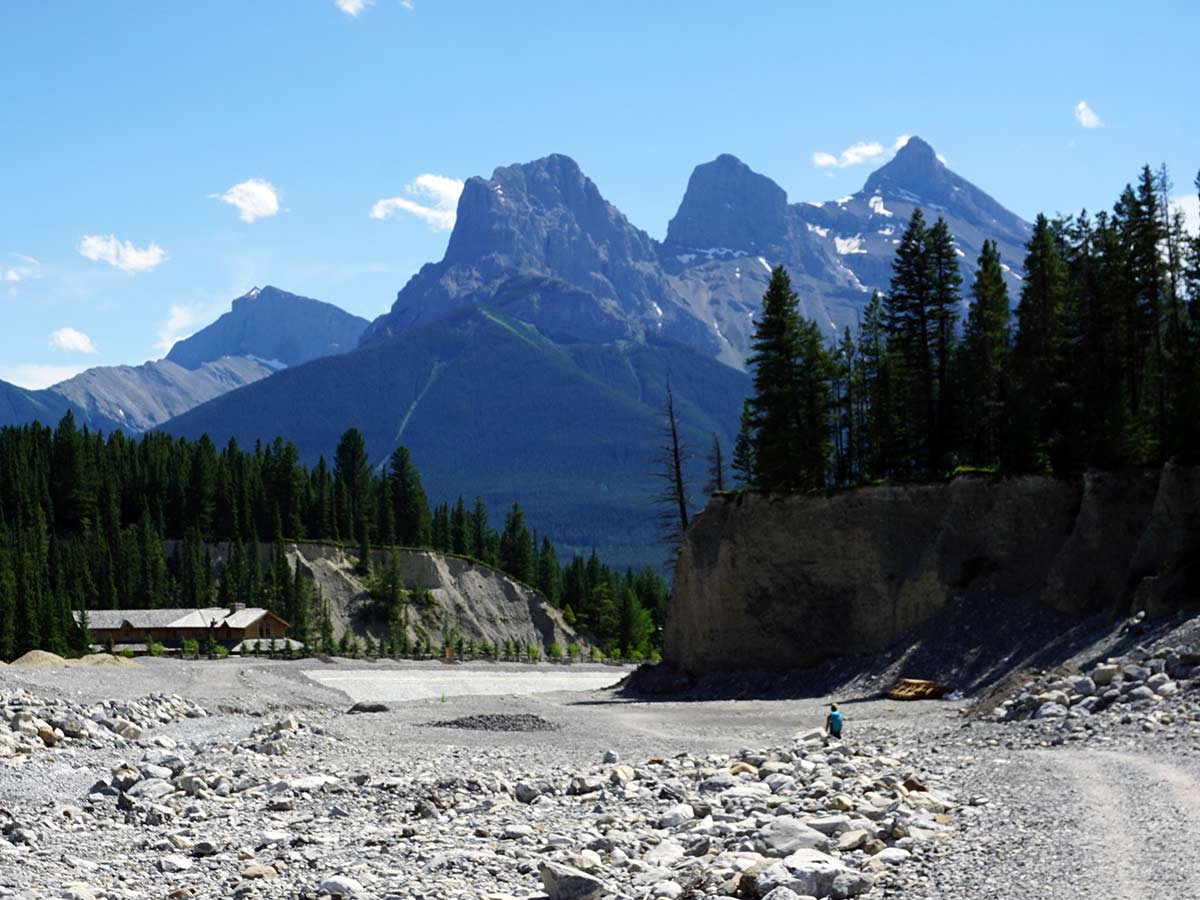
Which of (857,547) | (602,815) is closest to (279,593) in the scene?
(857,547)

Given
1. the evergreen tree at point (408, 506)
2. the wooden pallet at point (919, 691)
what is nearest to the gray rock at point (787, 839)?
the wooden pallet at point (919, 691)

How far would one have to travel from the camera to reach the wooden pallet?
1641 inches

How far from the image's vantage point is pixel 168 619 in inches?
3873

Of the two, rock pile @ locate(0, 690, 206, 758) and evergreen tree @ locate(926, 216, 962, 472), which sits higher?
evergreen tree @ locate(926, 216, 962, 472)

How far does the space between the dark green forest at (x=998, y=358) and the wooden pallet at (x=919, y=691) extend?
1416 centimetres

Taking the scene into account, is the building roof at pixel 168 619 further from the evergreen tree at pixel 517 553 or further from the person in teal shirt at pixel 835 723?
the person in teal shirt at pixel 835 723

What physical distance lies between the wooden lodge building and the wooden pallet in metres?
64.6

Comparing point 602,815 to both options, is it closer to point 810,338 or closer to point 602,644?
point 810,338

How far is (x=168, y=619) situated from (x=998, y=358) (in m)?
67.6

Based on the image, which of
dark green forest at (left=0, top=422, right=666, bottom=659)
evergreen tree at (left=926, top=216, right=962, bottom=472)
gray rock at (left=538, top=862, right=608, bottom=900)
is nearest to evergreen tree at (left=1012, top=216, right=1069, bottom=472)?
evergreen tree at (left=926, top=216, right=962, bottom=472)

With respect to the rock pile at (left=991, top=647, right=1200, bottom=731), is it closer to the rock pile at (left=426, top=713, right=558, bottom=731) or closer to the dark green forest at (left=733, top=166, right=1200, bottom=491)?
the rock pile at (left=426, top=713, right=558, bottom=731)

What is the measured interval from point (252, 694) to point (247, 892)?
127 ft

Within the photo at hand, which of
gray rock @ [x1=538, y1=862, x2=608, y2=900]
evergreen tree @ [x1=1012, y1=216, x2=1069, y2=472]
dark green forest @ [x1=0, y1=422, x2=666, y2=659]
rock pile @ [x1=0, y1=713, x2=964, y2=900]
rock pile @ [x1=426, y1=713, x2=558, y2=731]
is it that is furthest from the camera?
dark green forest @ [x1=0, y1=422, x2=666, y2=659]

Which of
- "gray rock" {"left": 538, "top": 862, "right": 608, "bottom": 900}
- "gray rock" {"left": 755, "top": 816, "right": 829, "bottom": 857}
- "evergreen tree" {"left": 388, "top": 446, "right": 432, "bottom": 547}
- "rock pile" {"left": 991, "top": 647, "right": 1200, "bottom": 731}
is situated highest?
"evergreen tree" {"left": 388, "top": 446, "right": 432, "bottom": 547}
